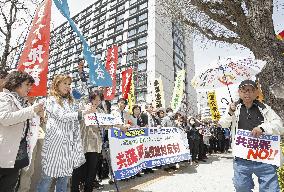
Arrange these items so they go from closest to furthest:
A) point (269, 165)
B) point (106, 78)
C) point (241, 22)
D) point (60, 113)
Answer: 1. point (269, 165)
2. point (60, 113)
3. point (106, 78)
4. point (241, 22)

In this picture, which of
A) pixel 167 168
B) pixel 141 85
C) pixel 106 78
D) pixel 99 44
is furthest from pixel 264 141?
pixel 99 44

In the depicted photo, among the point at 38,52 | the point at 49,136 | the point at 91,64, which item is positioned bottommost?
the point at 49,136

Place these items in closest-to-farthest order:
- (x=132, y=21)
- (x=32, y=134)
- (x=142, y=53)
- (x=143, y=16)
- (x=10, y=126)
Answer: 1. (x=10, y=126)
2. (x=32, y=134)
3. (x=142, y=53)
4. (x=143, y=16)
5. (x=132, y=21)

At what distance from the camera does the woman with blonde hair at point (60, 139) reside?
3.89m

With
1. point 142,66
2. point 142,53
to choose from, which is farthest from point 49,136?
point 142,53

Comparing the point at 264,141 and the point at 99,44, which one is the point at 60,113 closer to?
the point at 264,141

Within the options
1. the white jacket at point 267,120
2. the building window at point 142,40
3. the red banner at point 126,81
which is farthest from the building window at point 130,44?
the white jacket at point 267,120

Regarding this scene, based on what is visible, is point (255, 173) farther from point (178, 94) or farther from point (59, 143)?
point (178, 94)

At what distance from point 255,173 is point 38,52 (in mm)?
3666

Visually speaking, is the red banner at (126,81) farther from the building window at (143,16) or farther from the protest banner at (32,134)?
the building window at (143,16)

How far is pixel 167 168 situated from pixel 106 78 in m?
4.79

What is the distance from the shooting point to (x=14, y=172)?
126 inches

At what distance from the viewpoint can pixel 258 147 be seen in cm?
372

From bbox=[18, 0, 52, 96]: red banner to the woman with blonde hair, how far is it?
580 mm
